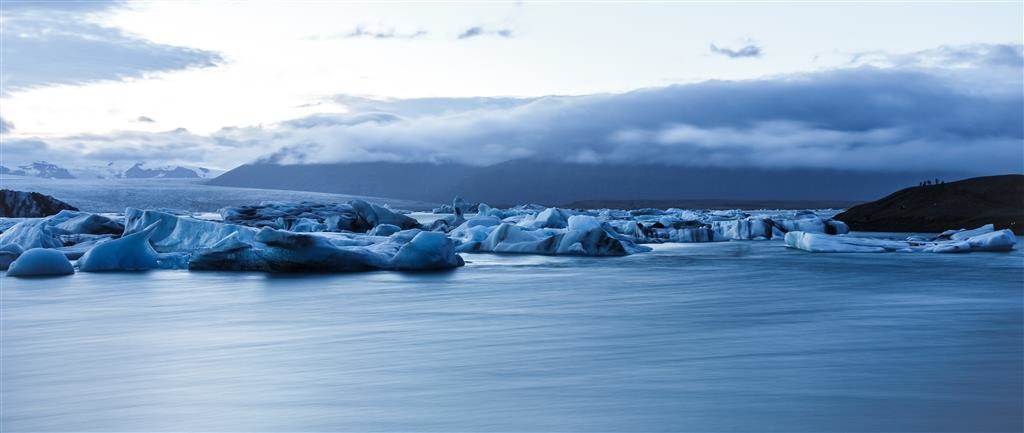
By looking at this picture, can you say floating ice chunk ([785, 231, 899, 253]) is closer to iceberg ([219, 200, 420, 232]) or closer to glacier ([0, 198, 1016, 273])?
glacier ([0, 198, 1016, 273])

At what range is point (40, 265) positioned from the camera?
53.0ft

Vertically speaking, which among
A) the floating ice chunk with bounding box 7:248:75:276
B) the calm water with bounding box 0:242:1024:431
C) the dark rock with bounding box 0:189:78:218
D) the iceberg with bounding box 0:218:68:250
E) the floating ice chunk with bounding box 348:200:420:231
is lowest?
the calm water with bounding box 0:242:1024:431

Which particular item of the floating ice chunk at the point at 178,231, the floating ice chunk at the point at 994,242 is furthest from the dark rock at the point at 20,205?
the floating ice chunk at the point at 994,242

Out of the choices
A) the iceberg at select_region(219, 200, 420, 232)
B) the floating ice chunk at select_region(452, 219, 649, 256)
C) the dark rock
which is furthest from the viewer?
the dark rock

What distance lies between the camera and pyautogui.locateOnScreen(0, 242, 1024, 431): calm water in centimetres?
529

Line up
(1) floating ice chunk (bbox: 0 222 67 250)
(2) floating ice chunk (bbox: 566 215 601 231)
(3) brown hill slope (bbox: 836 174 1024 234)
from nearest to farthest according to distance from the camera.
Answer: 1. (1) floating ice chunk (bbox: 0 222 67 250)
2. (2) floating ice chunk (bbox: 566 215 601 231)
3. (3) brown hill slope (bbox: 836 174 1024 234)

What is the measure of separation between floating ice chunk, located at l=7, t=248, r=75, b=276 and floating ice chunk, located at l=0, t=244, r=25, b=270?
2.09 meters

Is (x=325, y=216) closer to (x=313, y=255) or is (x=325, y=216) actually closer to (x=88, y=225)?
(x=88, y=225)

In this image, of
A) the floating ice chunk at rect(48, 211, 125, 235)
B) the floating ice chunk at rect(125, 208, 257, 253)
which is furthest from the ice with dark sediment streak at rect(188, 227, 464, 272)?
the floating ice chunk at rect(48, 211, 125, 235)

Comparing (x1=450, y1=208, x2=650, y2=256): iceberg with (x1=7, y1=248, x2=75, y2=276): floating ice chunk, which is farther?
(x1=450, y1=208, x2=650, y2=256): iceberg

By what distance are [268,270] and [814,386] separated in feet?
42.2

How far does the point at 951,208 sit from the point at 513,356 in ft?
119

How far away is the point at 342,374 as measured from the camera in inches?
261

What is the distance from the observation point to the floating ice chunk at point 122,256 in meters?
17.0
